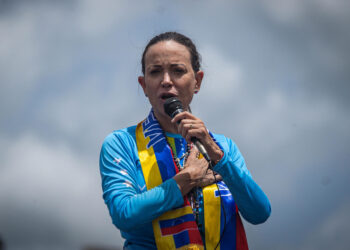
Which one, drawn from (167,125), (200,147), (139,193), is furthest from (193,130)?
(167,125)

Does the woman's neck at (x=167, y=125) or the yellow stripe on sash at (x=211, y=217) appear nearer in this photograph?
the yellow stripe on sash at (x=211, y=217)

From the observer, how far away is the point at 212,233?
9.66 ft

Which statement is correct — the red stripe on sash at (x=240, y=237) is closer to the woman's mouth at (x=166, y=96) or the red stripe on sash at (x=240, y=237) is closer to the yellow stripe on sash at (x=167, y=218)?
the yellow stripe on sash at (x=167, y=218)

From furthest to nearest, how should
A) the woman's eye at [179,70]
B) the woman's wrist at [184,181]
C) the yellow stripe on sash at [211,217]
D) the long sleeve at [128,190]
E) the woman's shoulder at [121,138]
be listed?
the woman's eye at [179,70]
the woman's shoulder at [121,138]
the yellow stripe on sash at [211,217]
the woman's wrist at [184,181]
the long sleeve at [128,190]

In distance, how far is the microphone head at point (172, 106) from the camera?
9.79 ft

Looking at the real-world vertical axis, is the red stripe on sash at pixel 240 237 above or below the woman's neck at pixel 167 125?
below

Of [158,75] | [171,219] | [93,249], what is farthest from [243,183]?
[93,249]

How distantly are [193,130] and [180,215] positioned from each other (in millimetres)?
625

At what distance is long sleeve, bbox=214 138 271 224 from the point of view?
2.86 metres

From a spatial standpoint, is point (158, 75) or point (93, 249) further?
point (93, 249)

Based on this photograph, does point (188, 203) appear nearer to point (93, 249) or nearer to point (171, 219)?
point (171, 219)

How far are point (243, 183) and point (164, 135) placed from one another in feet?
2.65

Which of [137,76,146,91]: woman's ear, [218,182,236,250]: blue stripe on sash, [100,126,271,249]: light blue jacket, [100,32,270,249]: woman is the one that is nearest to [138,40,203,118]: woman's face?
[100,32,270,249]: woman

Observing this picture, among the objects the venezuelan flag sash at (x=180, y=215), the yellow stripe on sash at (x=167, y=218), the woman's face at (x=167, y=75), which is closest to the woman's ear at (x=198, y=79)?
the woman's face at (x=167, y=75)
